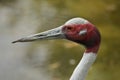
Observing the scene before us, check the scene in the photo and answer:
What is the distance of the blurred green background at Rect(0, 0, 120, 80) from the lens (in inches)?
209

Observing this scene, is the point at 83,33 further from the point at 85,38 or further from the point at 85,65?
the point at 85,65

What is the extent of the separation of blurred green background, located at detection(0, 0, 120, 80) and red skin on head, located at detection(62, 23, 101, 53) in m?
2.05

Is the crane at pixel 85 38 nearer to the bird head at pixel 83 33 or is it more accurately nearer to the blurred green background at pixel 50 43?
the bird head at pixel 83 33

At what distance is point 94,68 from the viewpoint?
17.7ft

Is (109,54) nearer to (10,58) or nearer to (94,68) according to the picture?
(94,68)

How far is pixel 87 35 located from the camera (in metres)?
3.13

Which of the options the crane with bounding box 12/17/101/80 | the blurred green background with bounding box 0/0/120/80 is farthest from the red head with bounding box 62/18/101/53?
the blurred green background with bounding box 0/0/120/80

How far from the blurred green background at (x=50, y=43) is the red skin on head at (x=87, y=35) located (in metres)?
2.05

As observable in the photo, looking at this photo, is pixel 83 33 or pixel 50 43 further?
pixel 50 43

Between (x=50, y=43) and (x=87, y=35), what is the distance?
8.88ft

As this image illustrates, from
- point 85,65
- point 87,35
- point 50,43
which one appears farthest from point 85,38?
point 50,43

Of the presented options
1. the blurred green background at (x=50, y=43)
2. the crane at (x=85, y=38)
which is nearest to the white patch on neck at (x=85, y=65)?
the crane at (x=85, y=38)

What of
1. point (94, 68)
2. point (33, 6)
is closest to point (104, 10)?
point (33, 6)

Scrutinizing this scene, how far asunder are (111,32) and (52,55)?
1.10 m
